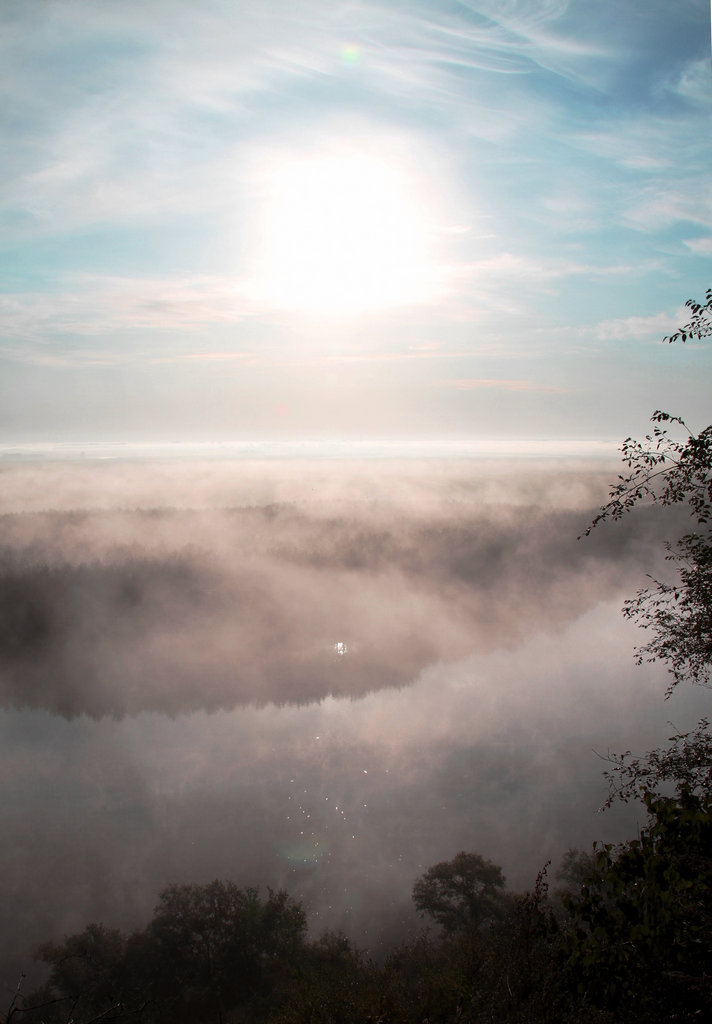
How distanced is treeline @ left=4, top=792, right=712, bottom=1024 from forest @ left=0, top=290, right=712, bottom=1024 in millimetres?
51

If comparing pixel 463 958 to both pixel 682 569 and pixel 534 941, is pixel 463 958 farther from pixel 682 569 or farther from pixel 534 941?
pixel 682 569

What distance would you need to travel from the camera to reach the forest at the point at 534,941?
26.1 ft

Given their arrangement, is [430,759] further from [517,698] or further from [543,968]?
[543,968]

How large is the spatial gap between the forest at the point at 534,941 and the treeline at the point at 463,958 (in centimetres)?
5

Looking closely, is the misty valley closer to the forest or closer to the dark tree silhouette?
the forest

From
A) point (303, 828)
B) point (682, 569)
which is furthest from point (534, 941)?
point (303, 828)

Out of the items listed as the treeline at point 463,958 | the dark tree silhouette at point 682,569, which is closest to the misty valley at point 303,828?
the treeline at point 463,958

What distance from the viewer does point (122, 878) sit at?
261 ft

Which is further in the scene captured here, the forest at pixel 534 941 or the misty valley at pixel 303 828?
the misty valley at pixel 303 828

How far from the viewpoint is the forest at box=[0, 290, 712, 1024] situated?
7945mm

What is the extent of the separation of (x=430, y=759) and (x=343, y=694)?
64.2 meters

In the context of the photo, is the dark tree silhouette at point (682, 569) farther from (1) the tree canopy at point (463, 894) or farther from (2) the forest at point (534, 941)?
(1) the tree canopy at point (463, 894)

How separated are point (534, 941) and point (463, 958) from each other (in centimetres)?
2262

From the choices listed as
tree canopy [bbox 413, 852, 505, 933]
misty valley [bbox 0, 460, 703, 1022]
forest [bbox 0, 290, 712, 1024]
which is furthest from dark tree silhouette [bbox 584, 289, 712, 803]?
tree canopy [bbox 413, 852, 505, 933]
